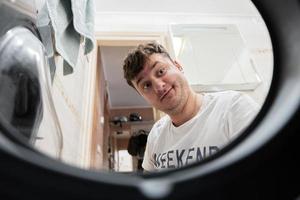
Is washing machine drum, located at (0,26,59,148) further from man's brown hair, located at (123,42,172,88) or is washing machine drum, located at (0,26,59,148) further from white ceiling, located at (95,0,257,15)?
white ceiling, located at (95,0,257,15)

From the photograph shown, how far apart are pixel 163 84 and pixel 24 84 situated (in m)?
0.55

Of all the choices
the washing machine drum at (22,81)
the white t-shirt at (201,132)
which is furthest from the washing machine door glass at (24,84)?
the white t-shirt at (201,132)

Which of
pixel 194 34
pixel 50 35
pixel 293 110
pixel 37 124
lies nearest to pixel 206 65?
pixel 194 34

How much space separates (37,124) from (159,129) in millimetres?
595

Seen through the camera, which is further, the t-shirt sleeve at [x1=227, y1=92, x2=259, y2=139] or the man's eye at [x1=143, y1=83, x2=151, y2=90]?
the man's eye at [x1=143, y1=83, x2=151, y2=90]

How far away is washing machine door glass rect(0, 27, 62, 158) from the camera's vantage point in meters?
0.49

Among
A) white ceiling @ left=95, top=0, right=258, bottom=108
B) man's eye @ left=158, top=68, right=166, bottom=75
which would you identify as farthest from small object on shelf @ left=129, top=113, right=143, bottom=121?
man's eye @ left=158, top=68, right=166, bottom=75

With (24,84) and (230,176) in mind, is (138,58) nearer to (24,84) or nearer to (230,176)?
(24,84)

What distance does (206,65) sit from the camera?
1.62m

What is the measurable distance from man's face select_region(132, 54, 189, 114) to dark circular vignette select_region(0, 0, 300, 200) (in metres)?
0.73

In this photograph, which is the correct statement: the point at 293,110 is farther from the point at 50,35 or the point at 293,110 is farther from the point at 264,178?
the point at 50,35

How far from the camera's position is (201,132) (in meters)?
0.91

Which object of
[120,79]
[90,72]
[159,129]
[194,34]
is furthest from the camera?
[120,79]

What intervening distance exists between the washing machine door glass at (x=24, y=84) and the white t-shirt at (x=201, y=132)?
0.38 meters
